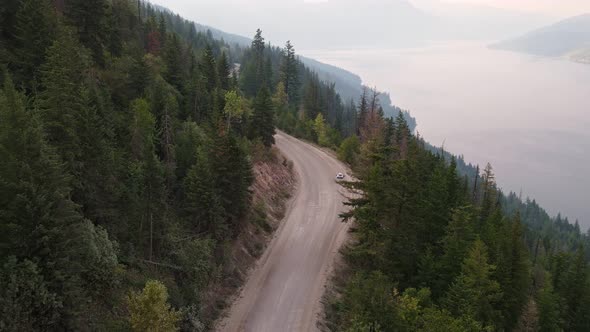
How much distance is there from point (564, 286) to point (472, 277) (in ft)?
95.8

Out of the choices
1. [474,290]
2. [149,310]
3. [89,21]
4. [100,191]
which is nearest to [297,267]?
[474,290]

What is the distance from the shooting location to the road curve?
27125 mm

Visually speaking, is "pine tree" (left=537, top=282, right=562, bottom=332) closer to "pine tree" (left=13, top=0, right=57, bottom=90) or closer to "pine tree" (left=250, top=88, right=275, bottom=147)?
"pine tree" (left=250, top=88, right=275, bottom=147)

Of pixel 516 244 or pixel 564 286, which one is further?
pixel 564 286

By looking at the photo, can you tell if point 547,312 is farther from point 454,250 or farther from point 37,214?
point 37,214

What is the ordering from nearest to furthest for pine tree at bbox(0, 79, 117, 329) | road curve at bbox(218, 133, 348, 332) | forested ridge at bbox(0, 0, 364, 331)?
1. pine tree at bbox(0, 79, 117, 329)
2. forested ridge at bbox(0, 0, 364, 331)
3. road curve at bbox(218, 133, 348, 332)

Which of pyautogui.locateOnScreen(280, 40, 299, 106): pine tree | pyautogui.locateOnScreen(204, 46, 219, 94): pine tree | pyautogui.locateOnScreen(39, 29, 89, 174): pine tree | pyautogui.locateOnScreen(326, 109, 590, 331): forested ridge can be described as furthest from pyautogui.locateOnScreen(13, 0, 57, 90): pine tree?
pyautogui.locateOnScreen(280, 40, 299, 106): pine tree

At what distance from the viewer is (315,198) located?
4812 cm

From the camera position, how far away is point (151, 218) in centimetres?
2438

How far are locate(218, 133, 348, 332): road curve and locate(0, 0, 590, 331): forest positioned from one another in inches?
73.3

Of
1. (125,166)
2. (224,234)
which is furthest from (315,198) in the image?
(125,166)

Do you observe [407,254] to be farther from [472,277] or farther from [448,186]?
[448,186]

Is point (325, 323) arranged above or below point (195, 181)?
below

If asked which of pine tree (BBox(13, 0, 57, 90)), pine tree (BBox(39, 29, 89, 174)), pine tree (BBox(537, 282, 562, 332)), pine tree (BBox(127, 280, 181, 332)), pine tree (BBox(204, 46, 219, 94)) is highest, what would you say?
pine tree (BBox(204, 46, 219, 94))
